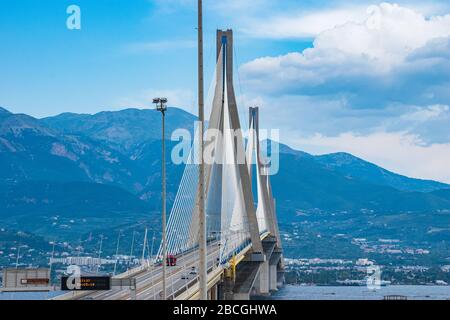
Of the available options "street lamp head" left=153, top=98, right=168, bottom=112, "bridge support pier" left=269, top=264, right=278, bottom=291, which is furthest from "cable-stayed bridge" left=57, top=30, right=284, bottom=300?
"bridge support pier" left=269, top=264, right=278, bottom=291

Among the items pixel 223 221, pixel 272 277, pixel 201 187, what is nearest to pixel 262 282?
pixel 272 277

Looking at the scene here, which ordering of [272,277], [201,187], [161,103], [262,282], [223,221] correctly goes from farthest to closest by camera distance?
[272,277], [262,282], [223,221], [161,103], [201,187]

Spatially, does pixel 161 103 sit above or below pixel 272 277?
above

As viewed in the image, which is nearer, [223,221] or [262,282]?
[223,221]

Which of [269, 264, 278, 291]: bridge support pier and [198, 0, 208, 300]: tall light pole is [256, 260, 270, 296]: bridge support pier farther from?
[198, 0, 208, 300]: tall light pole

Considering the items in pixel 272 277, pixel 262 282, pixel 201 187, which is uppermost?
pixel 201 187

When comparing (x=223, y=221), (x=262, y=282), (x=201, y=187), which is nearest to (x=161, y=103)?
(x=201, y=187)

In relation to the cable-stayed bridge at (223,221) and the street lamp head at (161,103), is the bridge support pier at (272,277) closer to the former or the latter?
the cable-stayed bridge at (223,221)

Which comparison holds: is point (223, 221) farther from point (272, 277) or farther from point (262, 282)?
point (272, 277)

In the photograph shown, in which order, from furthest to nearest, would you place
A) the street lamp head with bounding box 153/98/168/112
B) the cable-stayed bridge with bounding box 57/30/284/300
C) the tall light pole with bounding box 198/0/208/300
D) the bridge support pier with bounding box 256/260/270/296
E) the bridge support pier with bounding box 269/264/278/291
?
the bridge support pier with bounding box 269/264/278/291, the bridge support pier with bounding box 256/260/270/296, the cable-stayed bridge with bounding box 57/30/284/300, the street lamp head with bounding box 153/98/168/112, the tall light pole with bounding box 198/0/208/300

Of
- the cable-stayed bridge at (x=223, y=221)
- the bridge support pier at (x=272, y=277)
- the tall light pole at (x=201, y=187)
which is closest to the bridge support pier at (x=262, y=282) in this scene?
the cable-stayed bridge at (x=223, y=221)

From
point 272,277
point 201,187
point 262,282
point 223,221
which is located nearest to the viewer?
point 201,187

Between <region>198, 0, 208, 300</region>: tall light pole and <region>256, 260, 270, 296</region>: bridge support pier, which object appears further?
<region>256, 260, 270, 296</region>: bridge support pier

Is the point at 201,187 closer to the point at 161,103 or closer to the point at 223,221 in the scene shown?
the point at 161,103
